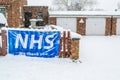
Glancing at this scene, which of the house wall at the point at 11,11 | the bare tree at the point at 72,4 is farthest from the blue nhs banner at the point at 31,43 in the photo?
the bare tree at the point at 72,4

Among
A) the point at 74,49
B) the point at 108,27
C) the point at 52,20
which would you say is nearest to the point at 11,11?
the point at 52,20

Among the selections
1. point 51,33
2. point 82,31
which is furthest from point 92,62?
point 82,31

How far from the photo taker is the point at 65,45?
535 inches

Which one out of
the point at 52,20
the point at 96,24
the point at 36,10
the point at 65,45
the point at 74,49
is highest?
the point at 36,10

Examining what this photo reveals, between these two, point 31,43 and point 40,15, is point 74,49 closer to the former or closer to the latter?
point 31,43

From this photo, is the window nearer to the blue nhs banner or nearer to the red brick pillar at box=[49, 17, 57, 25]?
the red brick pillar at box=[49, 17, 57, 25]

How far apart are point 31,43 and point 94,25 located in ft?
68.7

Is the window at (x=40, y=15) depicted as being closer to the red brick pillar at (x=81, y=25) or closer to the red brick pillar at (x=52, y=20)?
the red brick pillar at (x=52, y=20)

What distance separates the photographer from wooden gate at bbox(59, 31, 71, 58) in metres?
13.6

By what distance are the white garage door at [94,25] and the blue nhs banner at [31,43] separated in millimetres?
20453

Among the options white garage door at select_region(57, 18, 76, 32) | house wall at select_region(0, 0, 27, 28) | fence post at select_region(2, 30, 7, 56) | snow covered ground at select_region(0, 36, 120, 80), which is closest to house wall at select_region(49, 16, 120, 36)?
white garage door at select_region(57, 18, 76, 32)

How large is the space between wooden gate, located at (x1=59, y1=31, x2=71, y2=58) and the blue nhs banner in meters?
0.23

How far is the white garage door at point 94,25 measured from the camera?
33.7 m

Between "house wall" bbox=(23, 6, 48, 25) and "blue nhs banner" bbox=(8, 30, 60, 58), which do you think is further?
"house wall" bbox=(23, 6, 48, 25)
